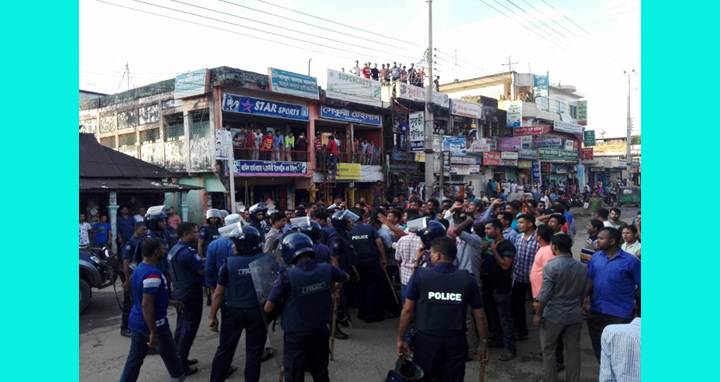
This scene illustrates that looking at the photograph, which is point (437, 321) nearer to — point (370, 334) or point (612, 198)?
point (370, 334)

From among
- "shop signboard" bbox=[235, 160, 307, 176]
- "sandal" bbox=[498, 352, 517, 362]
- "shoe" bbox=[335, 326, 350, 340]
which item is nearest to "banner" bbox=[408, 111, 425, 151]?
"shop signboard" bbox=[235, 160, 307, 176]

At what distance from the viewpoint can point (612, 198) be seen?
1329 inches

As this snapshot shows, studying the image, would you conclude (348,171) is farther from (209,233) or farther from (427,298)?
(427,298)

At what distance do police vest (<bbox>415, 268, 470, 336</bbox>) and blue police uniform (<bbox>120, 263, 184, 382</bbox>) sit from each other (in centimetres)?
257

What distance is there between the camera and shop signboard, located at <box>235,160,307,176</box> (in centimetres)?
1678

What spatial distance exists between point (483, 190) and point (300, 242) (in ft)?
85.3

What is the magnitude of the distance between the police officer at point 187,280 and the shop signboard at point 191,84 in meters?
12.6

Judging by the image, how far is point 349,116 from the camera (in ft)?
70.0

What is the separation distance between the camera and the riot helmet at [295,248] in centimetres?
414

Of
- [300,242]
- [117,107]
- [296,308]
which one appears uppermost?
[117,107]

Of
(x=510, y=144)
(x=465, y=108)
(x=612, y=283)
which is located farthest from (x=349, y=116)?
(x=612, y=283)

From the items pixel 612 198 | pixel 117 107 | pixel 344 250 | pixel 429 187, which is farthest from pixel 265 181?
pixel 612 198

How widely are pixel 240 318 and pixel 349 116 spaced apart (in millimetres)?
17315

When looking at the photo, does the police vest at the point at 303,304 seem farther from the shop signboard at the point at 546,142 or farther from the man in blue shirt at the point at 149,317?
the shop signboard at the point at 546,142
